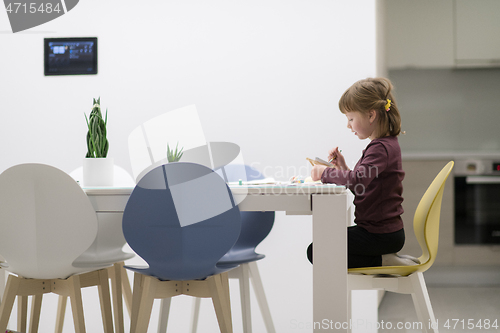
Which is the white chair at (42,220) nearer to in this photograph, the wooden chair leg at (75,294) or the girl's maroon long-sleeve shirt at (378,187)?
the wooden chair leg at (75,294)

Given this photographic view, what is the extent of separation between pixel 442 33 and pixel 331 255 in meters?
2.90

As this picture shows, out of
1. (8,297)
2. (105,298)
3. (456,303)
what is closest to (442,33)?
(456,303)

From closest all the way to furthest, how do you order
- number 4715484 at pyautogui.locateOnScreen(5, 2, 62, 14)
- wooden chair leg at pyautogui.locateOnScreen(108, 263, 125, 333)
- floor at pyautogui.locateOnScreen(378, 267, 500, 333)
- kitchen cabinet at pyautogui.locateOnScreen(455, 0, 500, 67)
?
1. wooden chair leg at pyautogui.locateOnScreen(108, 263, 125, 333)
2. floor at pyautogui.locateOnScreen(378, 267, 500, 333)
3. number 4715484 at pyautogui.locateOnScreen(5, 2, 62, 14)
4. kitchen cabinet at pyautogui.locateOnScreen(455, 0, 500, 67)

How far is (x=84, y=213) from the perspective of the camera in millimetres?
1499

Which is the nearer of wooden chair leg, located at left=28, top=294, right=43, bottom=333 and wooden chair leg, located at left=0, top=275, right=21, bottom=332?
wooden chair leg, located at left=0, top=275, right=21, bottom=332

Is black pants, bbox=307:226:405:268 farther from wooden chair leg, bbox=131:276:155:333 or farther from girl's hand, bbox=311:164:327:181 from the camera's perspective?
wooden chair leg, bbox=131:276:155:333

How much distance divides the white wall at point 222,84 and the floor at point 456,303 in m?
0.54

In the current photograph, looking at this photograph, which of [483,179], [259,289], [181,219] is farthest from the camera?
[483,179]

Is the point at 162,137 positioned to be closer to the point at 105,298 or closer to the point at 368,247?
the point at 105,298

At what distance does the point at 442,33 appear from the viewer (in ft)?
12.1

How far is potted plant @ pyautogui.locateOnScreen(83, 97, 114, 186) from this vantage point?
169 cm

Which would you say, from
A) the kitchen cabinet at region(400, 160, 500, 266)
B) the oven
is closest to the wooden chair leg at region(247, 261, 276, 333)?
the kitchen cabinet at region(400, 160, 500, 266)

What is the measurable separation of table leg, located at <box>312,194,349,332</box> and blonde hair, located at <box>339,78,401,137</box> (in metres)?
0.44

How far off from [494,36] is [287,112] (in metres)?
2.04
